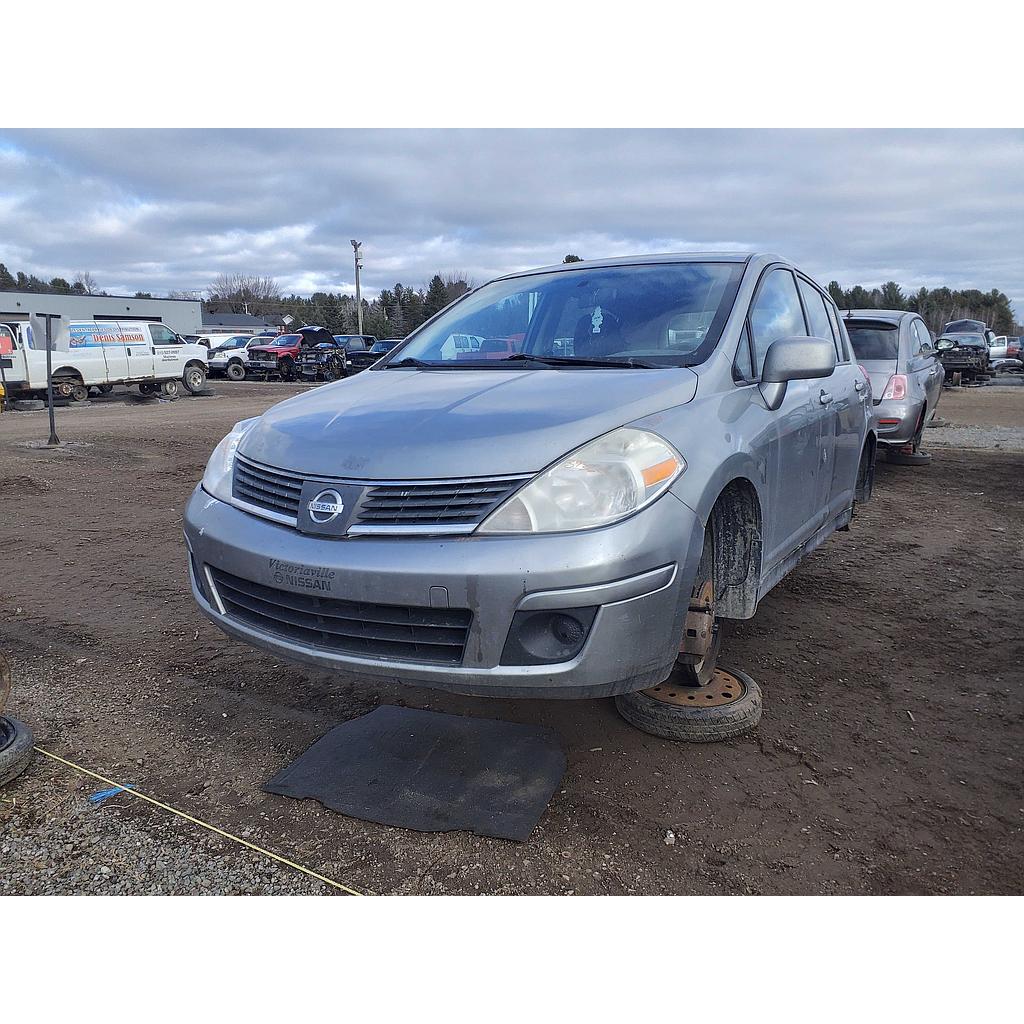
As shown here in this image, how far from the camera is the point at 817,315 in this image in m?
4.50

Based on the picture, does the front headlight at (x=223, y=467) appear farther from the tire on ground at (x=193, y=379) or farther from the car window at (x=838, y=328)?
the tire on ground at (x=193, y=379)

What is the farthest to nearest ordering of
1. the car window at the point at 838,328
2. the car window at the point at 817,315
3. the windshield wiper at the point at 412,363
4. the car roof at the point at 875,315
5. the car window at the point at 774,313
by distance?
1. the car roof at the point at 875,315
2. the car window at the point at 838,328
3. the car window at the point at 817,315
4. the windshield wiper at the point at 412,363
5. the car window at the point at 774,313

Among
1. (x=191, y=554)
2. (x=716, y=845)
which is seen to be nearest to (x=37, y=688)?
(x=191, y=554)

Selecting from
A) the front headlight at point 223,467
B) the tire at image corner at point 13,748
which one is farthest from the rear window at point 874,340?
the tire at image corner at point 13,748

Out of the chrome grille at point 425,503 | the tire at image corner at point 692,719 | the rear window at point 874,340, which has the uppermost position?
the rear window at point 874,340

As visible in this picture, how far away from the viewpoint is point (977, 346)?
24.9 metres

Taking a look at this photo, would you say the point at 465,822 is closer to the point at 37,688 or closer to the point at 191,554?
the point at 191,554

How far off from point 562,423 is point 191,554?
1.48 m

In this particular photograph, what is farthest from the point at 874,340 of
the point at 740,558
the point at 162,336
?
the point at 162,336

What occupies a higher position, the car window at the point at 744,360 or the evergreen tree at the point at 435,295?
the evergreen tree at the point at 435,295

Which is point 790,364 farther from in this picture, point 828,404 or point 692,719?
point 692,719

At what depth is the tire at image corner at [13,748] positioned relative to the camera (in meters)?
2.75

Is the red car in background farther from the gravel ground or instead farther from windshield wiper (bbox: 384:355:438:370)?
the gravel ground

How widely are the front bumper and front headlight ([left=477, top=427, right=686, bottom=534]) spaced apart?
0.04 metres
